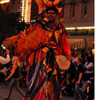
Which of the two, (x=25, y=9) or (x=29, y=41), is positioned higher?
(x=25, y=9)

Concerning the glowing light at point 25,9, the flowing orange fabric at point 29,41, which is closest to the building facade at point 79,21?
the glowing light at point 25,9

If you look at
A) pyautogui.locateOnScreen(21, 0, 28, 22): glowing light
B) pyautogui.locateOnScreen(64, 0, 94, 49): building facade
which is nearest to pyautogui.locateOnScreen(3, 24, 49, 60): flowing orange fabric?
pyautogui.locateOnScreen(21, 0, 28, 22): glowing light

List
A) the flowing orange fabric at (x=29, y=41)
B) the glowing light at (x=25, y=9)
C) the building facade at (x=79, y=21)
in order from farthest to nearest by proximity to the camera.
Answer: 1. the building facade at (x=79, y=21)
2. the glowing light at (x=25, y=9)
3. the flowing orange fabric at (x=29, y=41)

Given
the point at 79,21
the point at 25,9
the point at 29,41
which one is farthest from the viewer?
the point at 79,21

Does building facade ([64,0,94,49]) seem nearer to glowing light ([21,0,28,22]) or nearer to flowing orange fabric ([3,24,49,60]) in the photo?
glowing light ([21,0,28,22])

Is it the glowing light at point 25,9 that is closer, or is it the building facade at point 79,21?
the glowing light at point 25,9

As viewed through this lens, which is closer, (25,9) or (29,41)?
(29,41)

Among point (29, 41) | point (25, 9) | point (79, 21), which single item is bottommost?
point (29, 41)

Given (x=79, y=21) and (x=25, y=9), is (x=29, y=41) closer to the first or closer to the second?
(x=25, y=9)

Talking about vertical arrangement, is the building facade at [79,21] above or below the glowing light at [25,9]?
above

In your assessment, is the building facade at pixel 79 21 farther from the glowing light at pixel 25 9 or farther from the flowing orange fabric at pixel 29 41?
the flowing orange fabric at pixel 29 41

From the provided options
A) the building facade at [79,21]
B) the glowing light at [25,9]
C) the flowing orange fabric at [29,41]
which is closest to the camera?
the flowing orange fabric at [29,41]

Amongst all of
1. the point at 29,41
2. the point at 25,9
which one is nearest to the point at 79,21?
the point at 25,9
